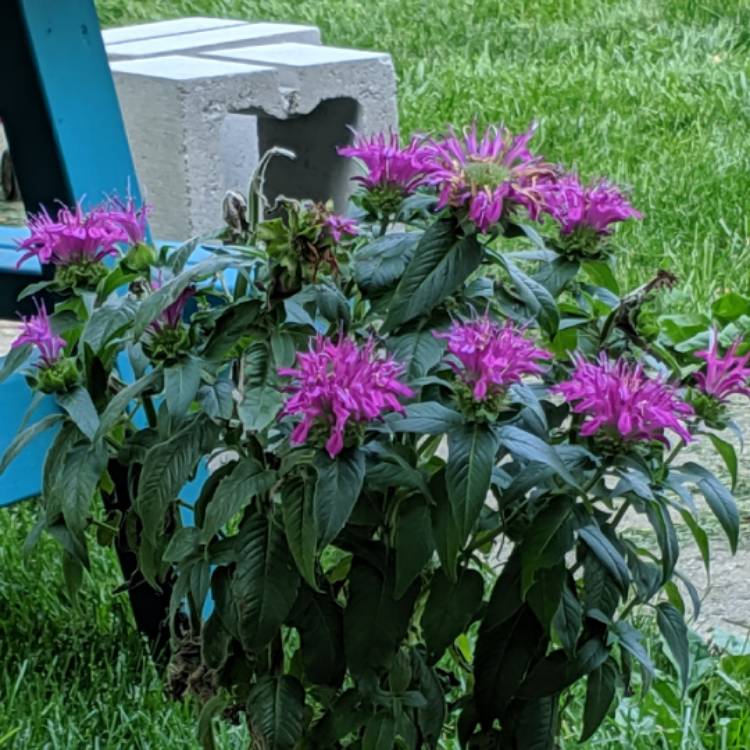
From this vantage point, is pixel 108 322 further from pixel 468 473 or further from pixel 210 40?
pixel 210 40

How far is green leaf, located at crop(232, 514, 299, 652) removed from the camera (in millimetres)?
1581

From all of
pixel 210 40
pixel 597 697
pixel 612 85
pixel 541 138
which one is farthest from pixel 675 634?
pixel 612 85

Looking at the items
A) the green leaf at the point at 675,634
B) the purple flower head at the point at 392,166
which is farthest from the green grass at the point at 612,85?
the purple flower head at the point at 392,166

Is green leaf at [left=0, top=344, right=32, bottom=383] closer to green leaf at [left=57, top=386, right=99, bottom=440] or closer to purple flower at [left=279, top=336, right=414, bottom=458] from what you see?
green leaf at [left=57, top=386, right=99, bottom=440]

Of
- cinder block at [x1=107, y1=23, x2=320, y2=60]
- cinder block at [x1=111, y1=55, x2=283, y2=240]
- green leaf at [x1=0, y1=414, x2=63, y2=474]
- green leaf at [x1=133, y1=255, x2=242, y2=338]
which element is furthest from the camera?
cinder block at [x1=107, y1=23, x2=320, y2=60]

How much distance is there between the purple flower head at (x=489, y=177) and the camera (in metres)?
1.51

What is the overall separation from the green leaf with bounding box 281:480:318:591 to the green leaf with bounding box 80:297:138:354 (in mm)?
256

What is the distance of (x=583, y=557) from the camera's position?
1661 millimetres

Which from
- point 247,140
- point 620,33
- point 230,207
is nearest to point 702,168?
point 247,140

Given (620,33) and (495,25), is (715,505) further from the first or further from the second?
(495,25)

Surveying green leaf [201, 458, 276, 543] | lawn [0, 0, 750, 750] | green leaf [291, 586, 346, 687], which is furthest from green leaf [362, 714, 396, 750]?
lawn [0, 0, 750, 750]

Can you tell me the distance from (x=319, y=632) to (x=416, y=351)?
30cm

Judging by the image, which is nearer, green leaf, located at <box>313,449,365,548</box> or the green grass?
green leaf, located at <box>313,449,365,548</box>

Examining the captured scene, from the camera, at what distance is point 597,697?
67.4 inches
